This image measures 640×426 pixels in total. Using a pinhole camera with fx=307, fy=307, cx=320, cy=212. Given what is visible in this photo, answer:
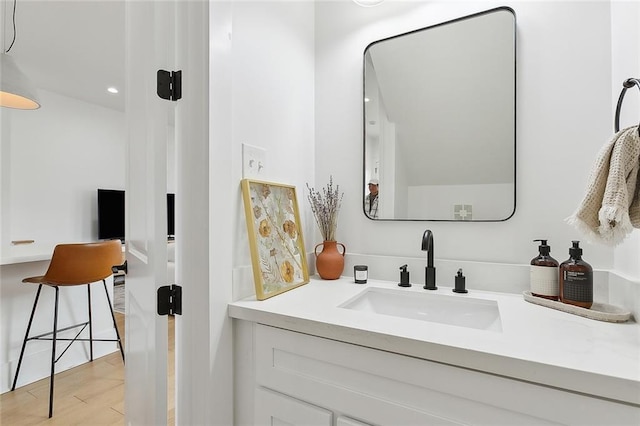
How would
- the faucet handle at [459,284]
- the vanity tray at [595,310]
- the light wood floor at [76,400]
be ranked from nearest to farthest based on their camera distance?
the vanity tray at [595,310], the faucet handle at [459,284], the light wood floor at [76,400]

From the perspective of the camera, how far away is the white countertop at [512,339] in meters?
0.58

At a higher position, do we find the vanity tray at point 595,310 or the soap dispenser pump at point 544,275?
the soap dispenser pump at point 544,275

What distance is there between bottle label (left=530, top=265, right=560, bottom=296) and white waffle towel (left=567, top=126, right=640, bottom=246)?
325 mm

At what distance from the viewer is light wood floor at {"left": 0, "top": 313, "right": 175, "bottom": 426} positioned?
1764 millimetres

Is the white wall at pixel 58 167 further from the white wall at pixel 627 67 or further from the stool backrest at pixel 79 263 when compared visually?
the white wall at pixel 627 67

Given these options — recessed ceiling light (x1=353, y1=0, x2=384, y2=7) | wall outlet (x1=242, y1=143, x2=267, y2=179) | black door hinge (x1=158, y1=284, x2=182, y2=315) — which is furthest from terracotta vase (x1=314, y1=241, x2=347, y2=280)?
recessed ceiling light (x1=353, y1=0, x2=384, y2=7)

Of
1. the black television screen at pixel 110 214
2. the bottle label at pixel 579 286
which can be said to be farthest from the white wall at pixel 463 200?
the black television screen at pixel 110 214

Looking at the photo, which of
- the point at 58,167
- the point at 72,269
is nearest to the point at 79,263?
the point at 72,269

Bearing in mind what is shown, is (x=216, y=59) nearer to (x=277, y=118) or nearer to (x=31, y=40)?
(x=277, y=118)

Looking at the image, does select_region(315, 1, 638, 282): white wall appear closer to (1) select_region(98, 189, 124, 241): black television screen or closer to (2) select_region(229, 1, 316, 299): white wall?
(2) select_region(229, 1, 316, 299): white wall

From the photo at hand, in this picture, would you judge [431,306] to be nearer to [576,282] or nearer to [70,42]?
[576,282]

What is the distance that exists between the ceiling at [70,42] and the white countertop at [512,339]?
2597 millimetres

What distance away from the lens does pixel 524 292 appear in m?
1.09

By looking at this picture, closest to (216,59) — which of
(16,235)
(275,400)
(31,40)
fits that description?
(275,400)
